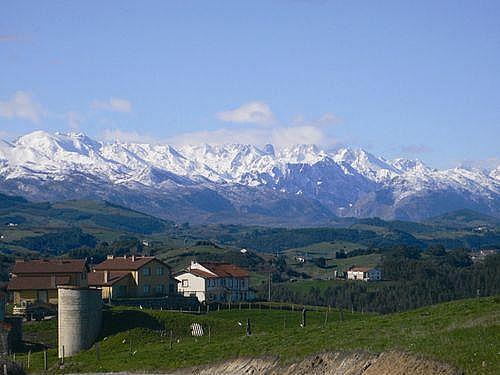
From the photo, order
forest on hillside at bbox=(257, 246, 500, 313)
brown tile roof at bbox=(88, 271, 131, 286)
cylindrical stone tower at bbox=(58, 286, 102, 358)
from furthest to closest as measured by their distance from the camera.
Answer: forest on hillside at bbox=(257, 246, 500, 313), brown tile roof at bbox=(88, 271, 131, 286), cylindrical stone tower at bbox=(58, 286, 102, 358)

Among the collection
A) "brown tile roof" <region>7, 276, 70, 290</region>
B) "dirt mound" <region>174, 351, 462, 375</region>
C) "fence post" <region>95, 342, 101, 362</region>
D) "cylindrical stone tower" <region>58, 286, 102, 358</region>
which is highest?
"brown tile roof" <region>7, 276, 70, 290</region>

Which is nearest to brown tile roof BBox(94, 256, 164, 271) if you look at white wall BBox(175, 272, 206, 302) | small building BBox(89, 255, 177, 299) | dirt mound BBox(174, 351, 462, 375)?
small building BBox(89, 255, 177, 299)

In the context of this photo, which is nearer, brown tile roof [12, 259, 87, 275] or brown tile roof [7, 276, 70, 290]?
brown tile roof [7, 276, 70, 290]

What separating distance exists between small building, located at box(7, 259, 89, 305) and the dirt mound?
4646 centimetres

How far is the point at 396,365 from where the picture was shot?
40.6m

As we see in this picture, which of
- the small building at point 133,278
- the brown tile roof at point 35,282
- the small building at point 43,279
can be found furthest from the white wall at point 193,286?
the brown tile roof at point 35,282

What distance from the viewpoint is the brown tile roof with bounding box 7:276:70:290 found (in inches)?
3773

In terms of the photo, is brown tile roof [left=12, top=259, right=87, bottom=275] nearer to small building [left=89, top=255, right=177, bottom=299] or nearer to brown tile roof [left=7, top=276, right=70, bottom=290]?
brown tile roof [left=7, top=276, right=70, bottom=290]

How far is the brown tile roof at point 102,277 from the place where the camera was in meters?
102

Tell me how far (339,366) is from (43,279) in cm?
5874

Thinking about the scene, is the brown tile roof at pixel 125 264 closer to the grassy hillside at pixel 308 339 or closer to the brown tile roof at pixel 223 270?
the brown tile roof at pixel 223 270

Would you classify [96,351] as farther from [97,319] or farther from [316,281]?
[316,281]

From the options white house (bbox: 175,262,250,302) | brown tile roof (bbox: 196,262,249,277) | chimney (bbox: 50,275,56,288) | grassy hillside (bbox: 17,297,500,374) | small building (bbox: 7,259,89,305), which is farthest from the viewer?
brown tile roof (bbox: 196,262,249,277)

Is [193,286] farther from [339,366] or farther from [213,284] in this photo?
[339,366]
